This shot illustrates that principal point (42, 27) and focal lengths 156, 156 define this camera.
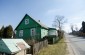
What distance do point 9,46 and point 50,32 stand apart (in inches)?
1645

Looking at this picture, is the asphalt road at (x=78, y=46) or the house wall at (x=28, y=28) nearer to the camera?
the asphalt road at (x=78, y=46)

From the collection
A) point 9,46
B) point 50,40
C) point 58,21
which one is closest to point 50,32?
point 50,40

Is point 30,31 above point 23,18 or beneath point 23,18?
beneath

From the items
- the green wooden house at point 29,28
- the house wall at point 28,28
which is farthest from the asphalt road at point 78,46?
the house wall at point 28,28

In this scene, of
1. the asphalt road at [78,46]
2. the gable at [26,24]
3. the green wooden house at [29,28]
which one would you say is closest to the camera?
the asphalt road at [78,46]

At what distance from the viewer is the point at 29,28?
125 ft

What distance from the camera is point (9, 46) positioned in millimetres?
7707

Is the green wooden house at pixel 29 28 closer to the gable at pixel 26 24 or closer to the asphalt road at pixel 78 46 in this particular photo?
the gable at pixel 26 24

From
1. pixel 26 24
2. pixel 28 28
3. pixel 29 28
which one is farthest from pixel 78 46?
pixel 26 24

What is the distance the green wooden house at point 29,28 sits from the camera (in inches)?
1458

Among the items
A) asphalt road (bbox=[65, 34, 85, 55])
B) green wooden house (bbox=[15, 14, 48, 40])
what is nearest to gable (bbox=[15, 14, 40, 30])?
green wooden house (bbox=[15, 14, 48, 40])

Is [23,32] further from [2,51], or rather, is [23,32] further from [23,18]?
[2,51]

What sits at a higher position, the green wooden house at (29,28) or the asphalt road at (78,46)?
the green wooden house at (29,28)

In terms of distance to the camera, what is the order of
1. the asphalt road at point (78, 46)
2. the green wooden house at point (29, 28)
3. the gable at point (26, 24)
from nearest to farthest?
the asphalt road at point (78, 46) → the green wooden house at point (29, 28) → the gable at point (26, 24)
